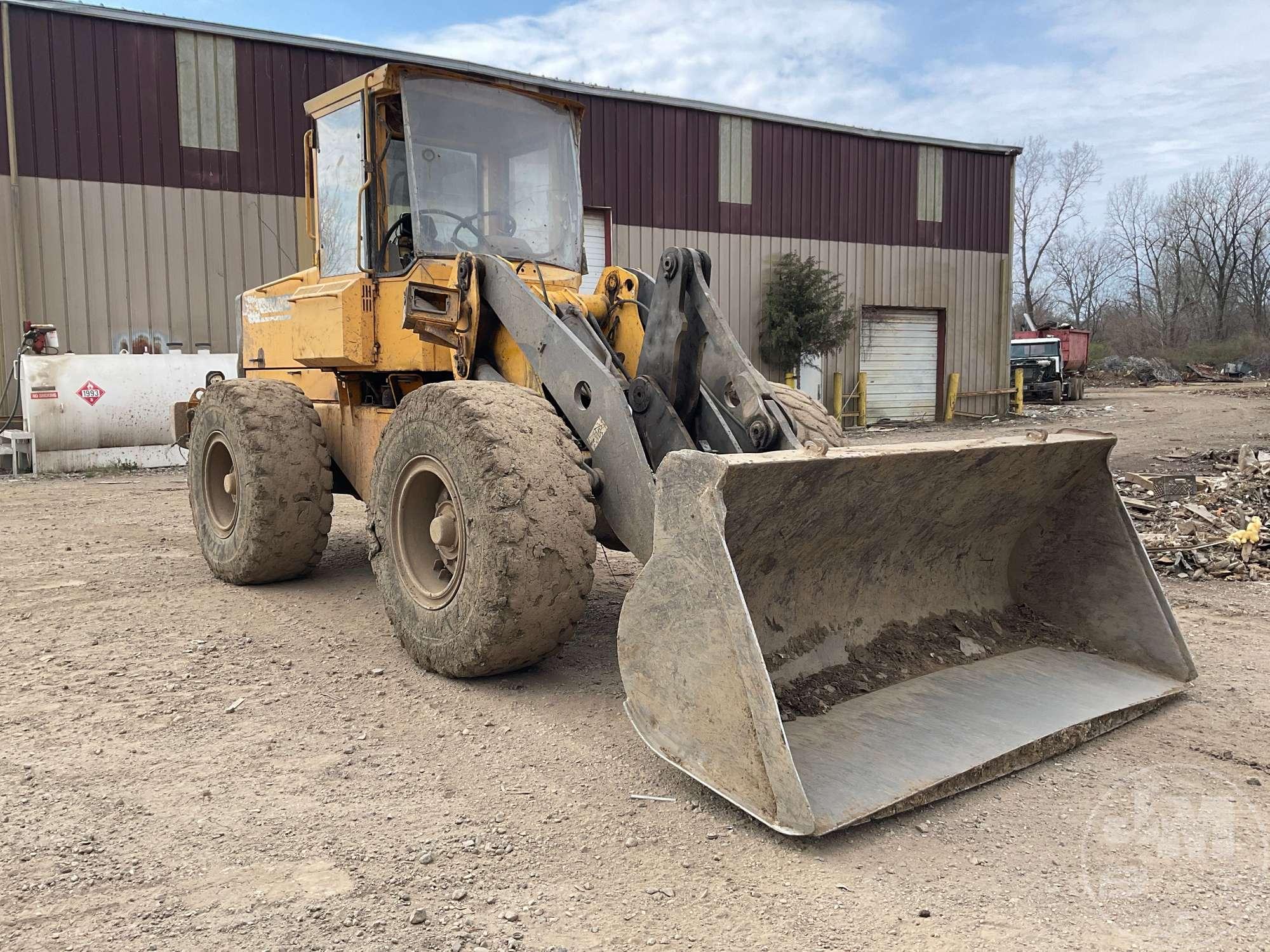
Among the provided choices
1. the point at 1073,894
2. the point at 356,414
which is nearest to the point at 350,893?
the point at 1073,894

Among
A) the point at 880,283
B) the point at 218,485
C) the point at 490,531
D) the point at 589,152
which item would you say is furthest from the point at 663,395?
the point at 880,283

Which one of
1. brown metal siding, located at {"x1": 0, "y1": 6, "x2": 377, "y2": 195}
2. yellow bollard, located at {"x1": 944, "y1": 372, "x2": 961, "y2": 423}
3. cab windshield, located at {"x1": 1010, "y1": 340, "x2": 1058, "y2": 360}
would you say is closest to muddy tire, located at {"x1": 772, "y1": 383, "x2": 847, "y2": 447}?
brown metal siding, located at {"x1": 0, "y1": 6, "x2": 377, "y2": 195}

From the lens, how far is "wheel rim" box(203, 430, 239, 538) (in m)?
6.27

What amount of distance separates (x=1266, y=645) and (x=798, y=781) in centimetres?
342

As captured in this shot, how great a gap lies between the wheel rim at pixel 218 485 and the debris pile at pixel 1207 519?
6.02 metres

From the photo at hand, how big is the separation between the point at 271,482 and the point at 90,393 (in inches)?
306

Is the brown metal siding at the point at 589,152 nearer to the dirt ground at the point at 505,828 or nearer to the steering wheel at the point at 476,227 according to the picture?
the steering wheel at the point at 476,227

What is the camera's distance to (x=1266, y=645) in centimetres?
497

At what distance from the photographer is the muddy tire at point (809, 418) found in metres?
5.03

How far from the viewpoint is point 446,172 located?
5.18 m

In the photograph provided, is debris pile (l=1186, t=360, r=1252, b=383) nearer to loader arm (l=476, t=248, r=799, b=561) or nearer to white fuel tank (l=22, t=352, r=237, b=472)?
white fuel tank (l=22, t=352, r=237, b=472)

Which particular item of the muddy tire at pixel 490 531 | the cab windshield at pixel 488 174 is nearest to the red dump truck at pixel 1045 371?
the cab windshield at pixel 488 174

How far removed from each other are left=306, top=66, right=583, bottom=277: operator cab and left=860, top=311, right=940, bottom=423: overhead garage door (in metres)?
15.4

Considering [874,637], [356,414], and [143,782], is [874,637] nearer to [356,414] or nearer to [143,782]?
[143,782]
